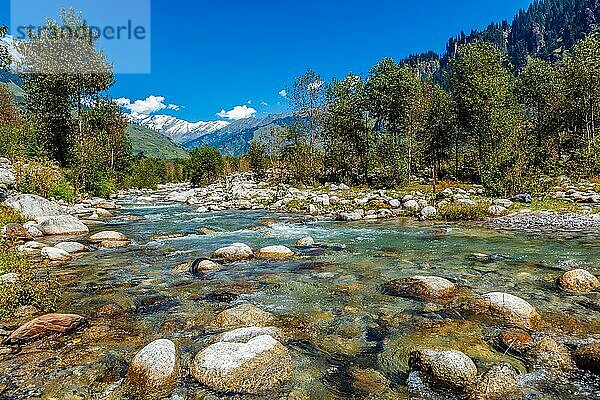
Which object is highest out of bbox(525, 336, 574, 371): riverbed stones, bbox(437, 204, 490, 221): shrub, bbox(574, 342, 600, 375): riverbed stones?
bbox(437, 204, 490, 221): shrub

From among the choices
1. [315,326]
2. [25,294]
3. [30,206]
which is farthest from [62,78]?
[315,326]

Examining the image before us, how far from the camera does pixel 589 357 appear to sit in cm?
462

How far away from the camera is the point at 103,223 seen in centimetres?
1983

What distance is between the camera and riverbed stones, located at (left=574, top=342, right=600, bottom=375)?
14.8 ft

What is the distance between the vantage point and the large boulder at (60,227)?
15.6 metres

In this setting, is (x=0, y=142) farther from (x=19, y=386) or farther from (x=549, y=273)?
(x=549, y=273)

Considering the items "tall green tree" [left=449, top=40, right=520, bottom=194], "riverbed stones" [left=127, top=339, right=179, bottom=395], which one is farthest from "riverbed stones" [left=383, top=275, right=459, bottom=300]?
"tall green tree" [left=449, top=40, right=520, bottom=194]

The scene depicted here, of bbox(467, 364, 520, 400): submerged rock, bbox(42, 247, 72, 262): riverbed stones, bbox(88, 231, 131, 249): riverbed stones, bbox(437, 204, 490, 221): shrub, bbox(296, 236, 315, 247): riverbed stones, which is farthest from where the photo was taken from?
bbox(437, 204, 490, 221): shrub

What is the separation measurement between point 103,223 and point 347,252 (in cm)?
1427

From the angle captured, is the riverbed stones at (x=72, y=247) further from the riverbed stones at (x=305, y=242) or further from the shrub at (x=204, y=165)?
the shrub at (x=204, y=165)

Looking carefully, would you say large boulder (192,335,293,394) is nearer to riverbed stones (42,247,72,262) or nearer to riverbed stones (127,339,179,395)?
riverbed stones (127,339,179,395)

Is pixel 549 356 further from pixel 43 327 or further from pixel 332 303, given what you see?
pixel 43 327

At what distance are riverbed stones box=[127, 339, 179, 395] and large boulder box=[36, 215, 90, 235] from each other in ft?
43.6

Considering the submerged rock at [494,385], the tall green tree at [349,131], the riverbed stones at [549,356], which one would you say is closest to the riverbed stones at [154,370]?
the submerged rock at [494,385]
